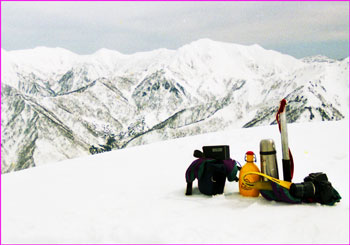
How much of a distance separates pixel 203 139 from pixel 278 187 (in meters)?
5.72

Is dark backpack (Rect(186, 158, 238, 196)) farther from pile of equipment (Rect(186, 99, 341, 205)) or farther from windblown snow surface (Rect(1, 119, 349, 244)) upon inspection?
windblown snow surface (Rect(1, 119, 349, 244))

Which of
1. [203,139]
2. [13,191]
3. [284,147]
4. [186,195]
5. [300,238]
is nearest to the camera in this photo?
[300,238]

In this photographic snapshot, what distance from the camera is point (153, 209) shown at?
4152 millimetres

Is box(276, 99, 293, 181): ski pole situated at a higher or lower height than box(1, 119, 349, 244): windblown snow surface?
higher

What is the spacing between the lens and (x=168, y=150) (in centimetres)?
857

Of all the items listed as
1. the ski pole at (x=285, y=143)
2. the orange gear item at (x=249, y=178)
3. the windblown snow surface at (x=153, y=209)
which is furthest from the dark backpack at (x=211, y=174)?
the ski pole at (x=285, y=143)

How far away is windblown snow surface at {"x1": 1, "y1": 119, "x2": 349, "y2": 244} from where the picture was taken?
10.8 feet

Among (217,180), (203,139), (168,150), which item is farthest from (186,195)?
(203,139)

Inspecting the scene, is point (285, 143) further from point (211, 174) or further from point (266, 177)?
point (211, 174)

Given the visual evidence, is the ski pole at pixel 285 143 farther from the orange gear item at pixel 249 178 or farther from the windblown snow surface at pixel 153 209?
the windblown snow surface at pixel 153 209

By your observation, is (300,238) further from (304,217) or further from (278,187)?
(278,187)

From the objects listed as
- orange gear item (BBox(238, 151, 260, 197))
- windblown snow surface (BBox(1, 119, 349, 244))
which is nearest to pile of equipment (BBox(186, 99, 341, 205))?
orange gear item (BBox(238, 151, 260, 197))

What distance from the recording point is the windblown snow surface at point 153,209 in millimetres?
3285

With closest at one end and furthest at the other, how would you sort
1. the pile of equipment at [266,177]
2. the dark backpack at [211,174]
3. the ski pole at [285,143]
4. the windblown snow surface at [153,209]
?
the windblown snow surface at [153,209], the pile of equipment at [266,177], the ski pole at [285,143], the dark backpack at [211,174]
